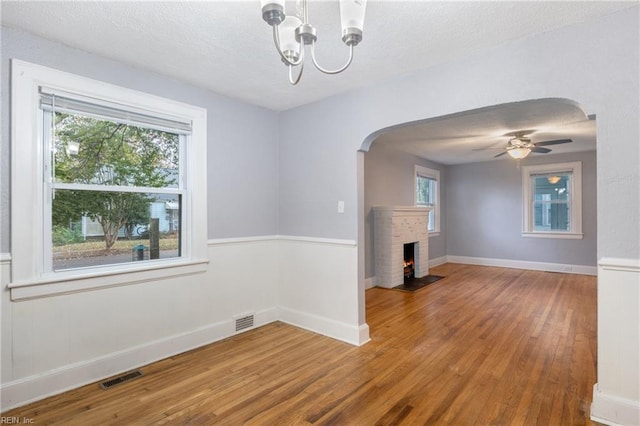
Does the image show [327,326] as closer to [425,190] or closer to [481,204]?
[425,190]

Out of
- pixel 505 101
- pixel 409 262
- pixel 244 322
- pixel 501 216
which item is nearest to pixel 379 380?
pixel 244 322

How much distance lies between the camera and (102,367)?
8.21 ft

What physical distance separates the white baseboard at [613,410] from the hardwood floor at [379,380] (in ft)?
0.32

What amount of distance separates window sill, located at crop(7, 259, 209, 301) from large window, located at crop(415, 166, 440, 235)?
528cm

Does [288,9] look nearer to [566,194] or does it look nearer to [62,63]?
[62,63]

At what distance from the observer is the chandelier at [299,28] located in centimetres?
138

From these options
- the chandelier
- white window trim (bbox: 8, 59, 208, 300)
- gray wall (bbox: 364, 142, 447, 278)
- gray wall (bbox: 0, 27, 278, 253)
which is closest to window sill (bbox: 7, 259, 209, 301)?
white window trim (bbox: 8, 59, 208, 300)

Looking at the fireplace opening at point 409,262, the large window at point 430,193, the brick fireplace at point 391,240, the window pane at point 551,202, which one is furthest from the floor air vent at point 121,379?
the window pane at point 551,202

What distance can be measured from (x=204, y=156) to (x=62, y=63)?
122cm

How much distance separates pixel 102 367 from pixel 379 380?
213cm

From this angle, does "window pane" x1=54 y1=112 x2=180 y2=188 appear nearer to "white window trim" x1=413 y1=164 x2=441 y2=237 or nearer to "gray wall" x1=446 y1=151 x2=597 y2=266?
"white window trim" x1=413 y1=164 x2=441 y2=237

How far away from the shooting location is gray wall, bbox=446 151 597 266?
6.34 m

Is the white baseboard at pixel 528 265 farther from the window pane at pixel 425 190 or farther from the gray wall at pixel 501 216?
the window pane at pixel 425 190

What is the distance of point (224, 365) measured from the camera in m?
2.71
